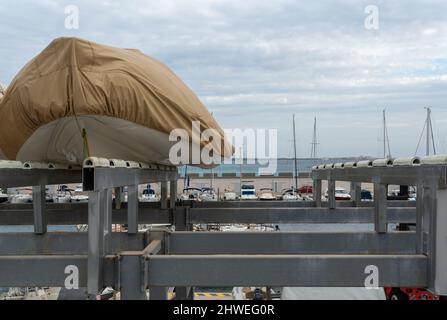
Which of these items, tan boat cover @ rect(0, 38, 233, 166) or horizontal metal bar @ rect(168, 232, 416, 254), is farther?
horizontal metal bar @ rect(168, 232, 416, 254)

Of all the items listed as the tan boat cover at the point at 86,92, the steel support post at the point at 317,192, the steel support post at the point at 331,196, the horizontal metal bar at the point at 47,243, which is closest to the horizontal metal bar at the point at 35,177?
the tan boat cover at the point at 86,92

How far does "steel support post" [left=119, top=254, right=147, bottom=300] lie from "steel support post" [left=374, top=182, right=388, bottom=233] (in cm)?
237

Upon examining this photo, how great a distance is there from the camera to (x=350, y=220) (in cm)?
740

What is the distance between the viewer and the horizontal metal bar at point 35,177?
410 centimetres

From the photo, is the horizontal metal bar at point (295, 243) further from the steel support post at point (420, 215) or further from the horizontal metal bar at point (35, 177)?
the steel support post at point (420, 215)

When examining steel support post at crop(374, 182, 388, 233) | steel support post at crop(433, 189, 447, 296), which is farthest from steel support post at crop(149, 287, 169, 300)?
steel support post at crop(433, 189, 447, 296)

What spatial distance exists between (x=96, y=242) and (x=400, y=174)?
2311mm

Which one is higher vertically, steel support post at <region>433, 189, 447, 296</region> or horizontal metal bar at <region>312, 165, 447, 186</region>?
horizontal metal bar at <region>312, 165, 447, 186</region>

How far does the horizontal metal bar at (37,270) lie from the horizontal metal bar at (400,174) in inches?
92.0

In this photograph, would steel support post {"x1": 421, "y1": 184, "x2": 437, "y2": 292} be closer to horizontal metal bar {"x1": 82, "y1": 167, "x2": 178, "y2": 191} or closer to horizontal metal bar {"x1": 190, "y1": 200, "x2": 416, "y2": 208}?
horizontal metal bar {"x1": 82, "y1": 167, "x2": 178, "y2": 191}

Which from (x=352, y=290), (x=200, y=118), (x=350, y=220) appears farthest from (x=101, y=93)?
(x=352, y=290)

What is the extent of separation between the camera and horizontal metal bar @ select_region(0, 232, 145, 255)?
4.96m

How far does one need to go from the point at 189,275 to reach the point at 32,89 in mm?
2353

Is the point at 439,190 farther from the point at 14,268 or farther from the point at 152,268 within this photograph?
the point at 14,268
